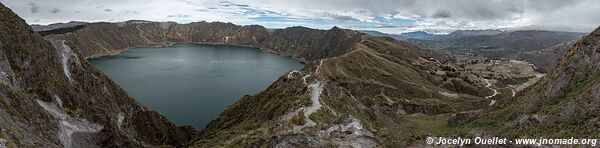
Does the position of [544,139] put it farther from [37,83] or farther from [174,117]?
[174,117]

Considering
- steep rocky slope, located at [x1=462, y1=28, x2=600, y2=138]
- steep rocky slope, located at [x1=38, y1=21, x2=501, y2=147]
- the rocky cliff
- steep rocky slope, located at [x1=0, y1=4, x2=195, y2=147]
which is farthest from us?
steep rocky slope, located at [x1=0, y1=4, x2=195, y2=147]

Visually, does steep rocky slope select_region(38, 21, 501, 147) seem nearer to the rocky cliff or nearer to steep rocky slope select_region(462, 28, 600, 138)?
the rocky cliff

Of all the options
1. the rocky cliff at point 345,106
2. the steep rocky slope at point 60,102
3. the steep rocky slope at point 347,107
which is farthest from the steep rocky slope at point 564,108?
the steep rocky slope at point 60,102

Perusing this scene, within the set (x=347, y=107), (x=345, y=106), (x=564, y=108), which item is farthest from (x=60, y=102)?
(x=564, y=108)

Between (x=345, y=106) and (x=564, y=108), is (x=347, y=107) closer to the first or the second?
(x=345, y=106)

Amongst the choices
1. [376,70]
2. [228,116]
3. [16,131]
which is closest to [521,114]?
Answer: [16,131]

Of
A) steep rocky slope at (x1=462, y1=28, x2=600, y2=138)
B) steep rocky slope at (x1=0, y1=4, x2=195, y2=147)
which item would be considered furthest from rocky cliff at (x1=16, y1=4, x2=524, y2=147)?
steep rocky slope at (x1=462, y1=28, x2=600, y2=138)

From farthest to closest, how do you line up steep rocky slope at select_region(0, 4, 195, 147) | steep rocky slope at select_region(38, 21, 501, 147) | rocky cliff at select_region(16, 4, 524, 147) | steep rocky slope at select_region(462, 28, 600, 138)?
1. steep rocky slope at select_region(0, 4, 195, 147)
2. steep rocky slope at select_region(38, 21, 501, 147)
3. rocky cliff at select_region(16, 4, 524, 147)
4. steep rocky slope at select_region(462, 28, 600, 138)

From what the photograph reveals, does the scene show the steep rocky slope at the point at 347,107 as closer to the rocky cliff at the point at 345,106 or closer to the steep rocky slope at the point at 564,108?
the rocky cliff at the point at 345,106
